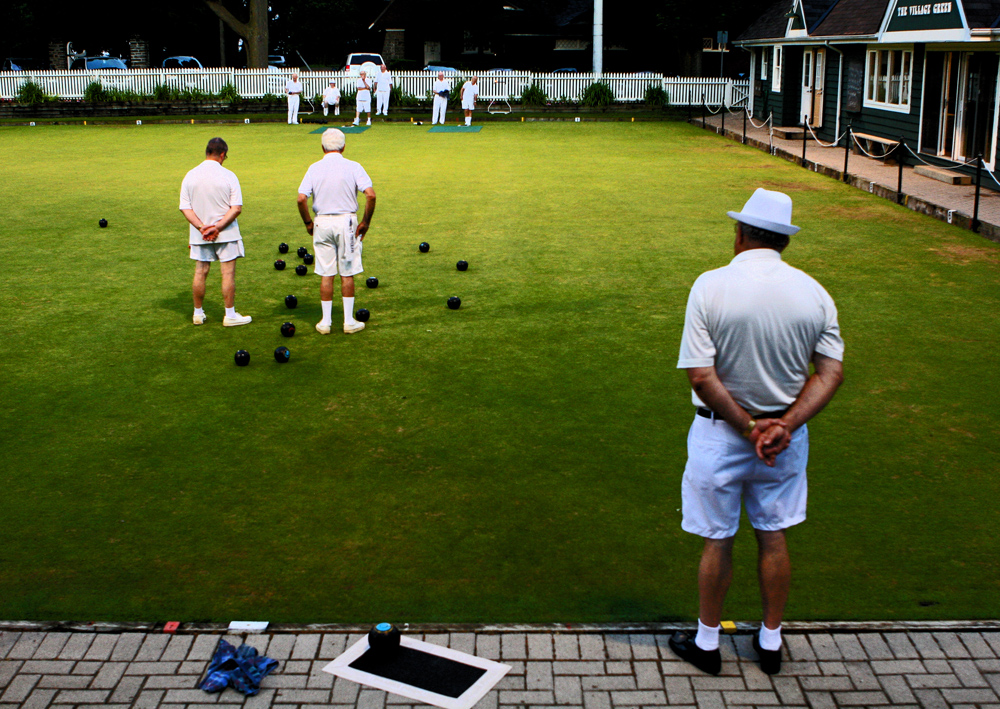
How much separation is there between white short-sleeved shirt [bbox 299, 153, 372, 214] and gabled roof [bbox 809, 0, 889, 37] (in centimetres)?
1751

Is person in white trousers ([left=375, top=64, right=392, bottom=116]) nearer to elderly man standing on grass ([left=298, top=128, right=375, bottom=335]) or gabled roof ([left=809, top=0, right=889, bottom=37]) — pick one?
gabled roof ([left=809, top=0, right=889, bottom=37])

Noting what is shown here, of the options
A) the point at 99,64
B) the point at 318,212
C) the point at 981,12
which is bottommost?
the point at 318,212

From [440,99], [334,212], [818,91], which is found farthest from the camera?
[440,99]

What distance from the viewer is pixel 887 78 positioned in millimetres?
23047

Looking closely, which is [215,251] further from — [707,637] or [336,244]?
[707,637]

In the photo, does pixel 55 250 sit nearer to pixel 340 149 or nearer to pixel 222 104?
pixel 340 149

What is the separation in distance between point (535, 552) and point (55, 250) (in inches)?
417

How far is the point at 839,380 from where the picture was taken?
→ 163 inches

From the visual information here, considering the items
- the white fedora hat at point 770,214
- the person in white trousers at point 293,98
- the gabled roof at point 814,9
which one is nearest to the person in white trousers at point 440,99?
the person in white trousers at point 293,98

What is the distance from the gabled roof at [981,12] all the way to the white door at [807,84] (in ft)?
36.4

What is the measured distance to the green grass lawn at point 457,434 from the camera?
17.0 feet

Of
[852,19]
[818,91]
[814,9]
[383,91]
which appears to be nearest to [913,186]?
[852,19]

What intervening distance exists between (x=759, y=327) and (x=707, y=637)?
1403mm

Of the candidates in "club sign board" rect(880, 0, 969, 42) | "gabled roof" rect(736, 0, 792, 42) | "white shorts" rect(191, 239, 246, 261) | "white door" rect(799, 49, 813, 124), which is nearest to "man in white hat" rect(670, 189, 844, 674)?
"white shorts" rect(191, 239, 246, 261)
